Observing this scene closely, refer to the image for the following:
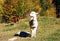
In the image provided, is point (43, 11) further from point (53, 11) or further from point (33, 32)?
point (33, 32)

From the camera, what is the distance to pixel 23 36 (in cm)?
1299

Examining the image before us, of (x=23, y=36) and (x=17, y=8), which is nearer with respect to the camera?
(x=23, y=36)

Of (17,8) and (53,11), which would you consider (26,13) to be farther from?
(53,11)

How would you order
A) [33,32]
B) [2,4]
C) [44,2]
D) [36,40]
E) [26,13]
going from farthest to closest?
[44,2]
[26,13]
[2,4]
[33,32]
[36,40]

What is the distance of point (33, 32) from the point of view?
12570 millimetres

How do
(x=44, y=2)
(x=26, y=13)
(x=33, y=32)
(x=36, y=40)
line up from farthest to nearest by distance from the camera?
1. (x=44, y=2)
2. (x=26, y=13)
3. (x=33, y=32)
4. (x=36, y=40)

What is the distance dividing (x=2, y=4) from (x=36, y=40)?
62.8 ft

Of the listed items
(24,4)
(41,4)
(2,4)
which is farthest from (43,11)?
(2,4)

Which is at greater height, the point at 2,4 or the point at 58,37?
the point at 2,4

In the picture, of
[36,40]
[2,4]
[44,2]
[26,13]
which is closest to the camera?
[36,40]

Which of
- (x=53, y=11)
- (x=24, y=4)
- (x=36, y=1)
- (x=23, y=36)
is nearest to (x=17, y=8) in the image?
(x=24, y=4)

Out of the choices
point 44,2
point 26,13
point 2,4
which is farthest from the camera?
point 44,2

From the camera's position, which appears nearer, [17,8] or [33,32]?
[33,32]

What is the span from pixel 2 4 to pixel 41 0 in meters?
7.80
